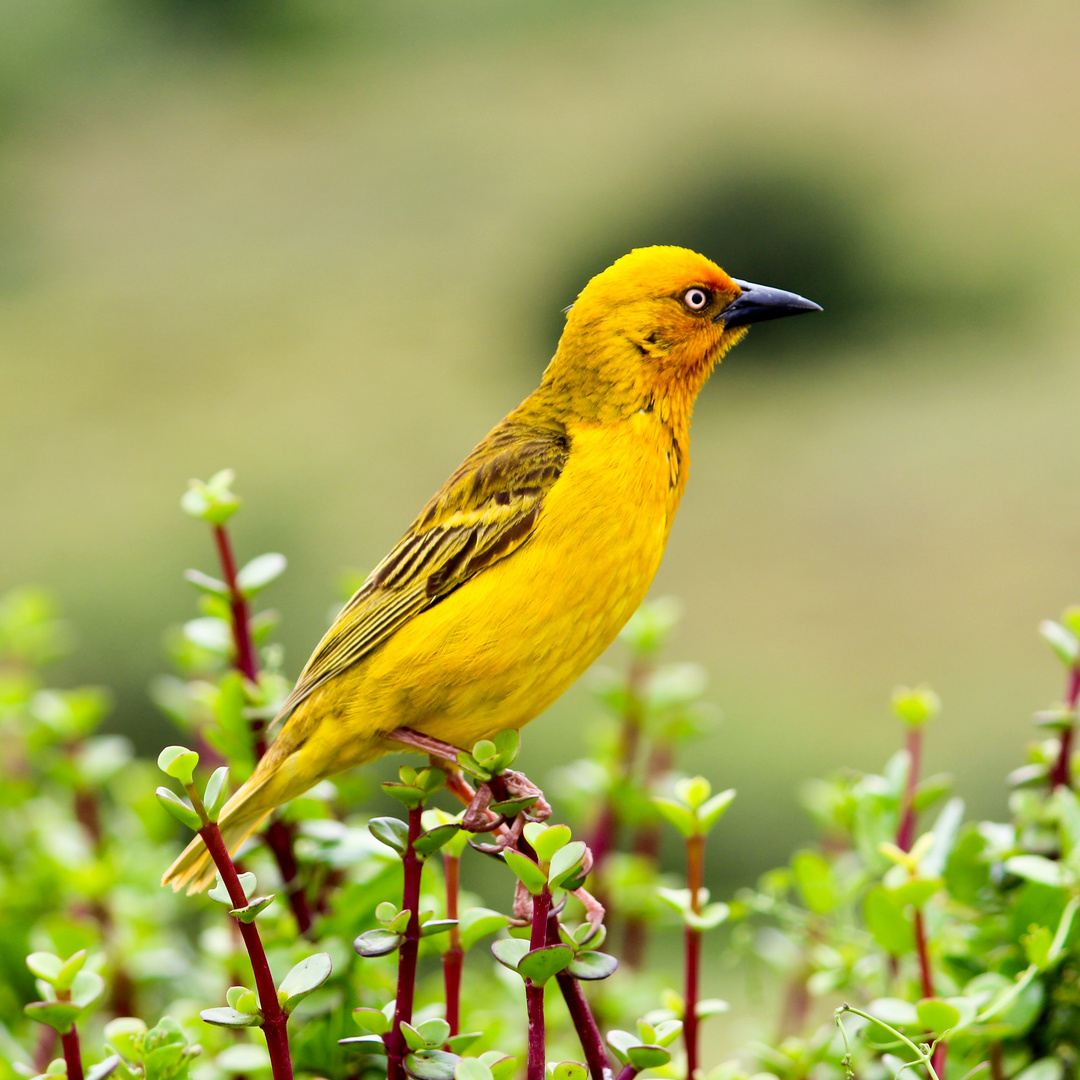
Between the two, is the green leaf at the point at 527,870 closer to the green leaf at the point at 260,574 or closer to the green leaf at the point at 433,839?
the green leaf at the point at 433,839

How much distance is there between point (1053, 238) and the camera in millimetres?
5184

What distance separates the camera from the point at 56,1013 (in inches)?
31.7

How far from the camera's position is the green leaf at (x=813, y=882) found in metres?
1.19

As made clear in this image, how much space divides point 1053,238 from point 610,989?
470 cm

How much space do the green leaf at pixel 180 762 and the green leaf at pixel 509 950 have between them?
217 millimetres

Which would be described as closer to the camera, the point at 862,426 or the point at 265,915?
the point at 265,915

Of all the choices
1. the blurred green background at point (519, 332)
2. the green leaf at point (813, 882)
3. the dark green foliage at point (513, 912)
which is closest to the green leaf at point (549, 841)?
the dark green foliage at point (513, 912)

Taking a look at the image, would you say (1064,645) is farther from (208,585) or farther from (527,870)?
(208,585)

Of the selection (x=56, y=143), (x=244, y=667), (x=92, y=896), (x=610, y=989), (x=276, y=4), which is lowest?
(x=610, y=989)

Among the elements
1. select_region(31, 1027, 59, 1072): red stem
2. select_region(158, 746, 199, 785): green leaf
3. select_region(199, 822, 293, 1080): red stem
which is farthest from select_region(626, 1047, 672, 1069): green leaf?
select_region(31, 1027, 59, 1072): red stem

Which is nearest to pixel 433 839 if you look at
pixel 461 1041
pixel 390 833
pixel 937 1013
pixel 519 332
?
pixel 390 833

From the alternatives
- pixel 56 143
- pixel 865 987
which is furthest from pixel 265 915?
pixel 56 143

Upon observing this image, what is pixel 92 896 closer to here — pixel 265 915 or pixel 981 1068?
pixel 265 915

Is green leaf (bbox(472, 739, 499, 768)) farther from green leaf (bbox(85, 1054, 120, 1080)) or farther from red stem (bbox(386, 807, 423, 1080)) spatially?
green leaf (bbox(85, 1054, 120, 1080))
